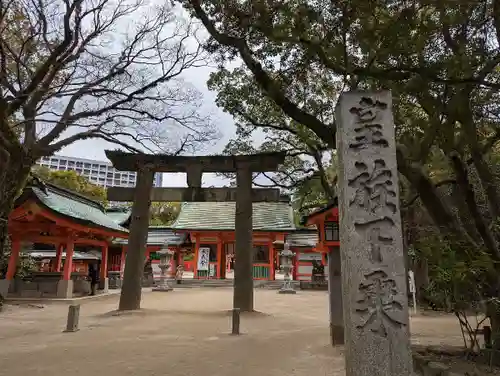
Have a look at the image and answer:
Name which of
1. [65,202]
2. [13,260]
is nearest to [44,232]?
[13,260]

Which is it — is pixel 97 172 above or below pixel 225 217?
above

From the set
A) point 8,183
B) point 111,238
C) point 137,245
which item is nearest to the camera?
point 8,183

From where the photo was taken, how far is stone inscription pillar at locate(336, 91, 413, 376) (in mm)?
3754

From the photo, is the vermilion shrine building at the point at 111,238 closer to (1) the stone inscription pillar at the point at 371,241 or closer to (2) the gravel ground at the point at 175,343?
(2) the gravel ground at the point at 175,343

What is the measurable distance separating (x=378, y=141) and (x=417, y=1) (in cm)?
311

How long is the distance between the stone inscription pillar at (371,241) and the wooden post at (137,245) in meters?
8.84

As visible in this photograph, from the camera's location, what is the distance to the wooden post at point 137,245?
11344 millimetres

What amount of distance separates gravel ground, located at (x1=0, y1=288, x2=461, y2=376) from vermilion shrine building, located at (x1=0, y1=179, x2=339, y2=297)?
4.07 meters

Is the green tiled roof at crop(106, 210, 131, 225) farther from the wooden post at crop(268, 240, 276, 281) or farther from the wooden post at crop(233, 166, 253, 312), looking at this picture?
the wooden post at crop(233, 166, 253, 312)

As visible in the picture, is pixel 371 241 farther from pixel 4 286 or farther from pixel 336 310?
pixel 4 286

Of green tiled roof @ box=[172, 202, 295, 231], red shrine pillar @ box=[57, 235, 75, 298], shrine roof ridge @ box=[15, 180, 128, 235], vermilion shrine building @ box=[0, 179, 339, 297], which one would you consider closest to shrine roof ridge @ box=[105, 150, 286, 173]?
vermilion shrine building @ box=[0, 179, 339, 297]

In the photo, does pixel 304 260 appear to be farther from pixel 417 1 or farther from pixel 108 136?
pixel 417 1

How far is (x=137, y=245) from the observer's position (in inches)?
461

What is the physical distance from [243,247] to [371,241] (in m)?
7.61
